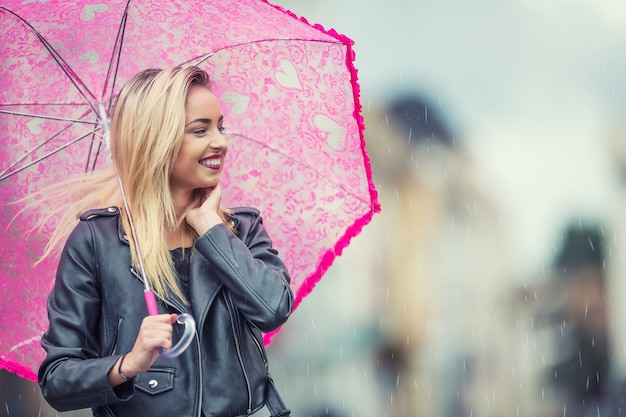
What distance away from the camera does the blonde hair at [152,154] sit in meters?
2.11

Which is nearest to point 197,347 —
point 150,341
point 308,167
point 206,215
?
point 150,341

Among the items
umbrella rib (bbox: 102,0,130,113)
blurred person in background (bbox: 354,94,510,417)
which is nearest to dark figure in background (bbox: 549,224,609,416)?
blurred person in background (bbox: 354,94,510,417)

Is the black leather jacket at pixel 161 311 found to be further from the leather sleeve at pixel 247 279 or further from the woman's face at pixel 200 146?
the woman's face at pixel 200 146

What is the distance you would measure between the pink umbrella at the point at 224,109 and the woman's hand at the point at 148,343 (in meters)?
0.74

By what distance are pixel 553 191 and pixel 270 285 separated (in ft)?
15.8

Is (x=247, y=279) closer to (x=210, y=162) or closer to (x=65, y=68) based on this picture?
(x=210, y=162)

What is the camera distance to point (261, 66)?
8.99 feet

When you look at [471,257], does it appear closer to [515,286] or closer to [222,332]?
[515,286]

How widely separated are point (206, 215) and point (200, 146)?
0.51ft

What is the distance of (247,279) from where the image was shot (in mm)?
2061

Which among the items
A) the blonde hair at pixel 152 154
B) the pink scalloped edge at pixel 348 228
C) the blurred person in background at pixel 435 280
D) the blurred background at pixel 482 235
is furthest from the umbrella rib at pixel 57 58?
the blurred person in background at pixel 435 280

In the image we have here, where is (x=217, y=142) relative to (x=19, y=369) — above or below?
above

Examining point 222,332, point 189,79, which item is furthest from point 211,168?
point 222,332

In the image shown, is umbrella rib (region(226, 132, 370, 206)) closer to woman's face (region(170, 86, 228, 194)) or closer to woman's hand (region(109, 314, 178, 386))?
woman's face (region(170, 86, 228, 194))
